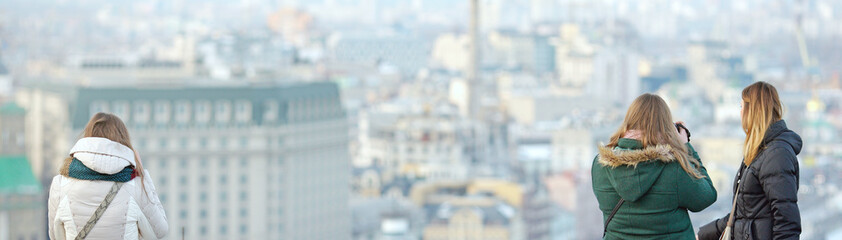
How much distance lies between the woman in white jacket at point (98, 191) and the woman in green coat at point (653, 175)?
108 centimetres

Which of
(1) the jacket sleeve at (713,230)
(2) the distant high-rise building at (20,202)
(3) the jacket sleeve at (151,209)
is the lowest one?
(2) the distant high-rise building at (20,202)

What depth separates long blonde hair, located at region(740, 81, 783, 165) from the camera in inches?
137

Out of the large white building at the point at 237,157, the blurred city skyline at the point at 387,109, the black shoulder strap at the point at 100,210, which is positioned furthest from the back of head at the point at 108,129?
the large white building at the point at 237,157

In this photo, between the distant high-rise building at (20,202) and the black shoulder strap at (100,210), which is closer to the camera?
the black shoulder strap at (100,210)

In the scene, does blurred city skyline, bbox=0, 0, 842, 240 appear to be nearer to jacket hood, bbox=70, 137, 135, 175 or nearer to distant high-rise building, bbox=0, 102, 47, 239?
distant high-rise building, bbox=0, 102, 47, 239

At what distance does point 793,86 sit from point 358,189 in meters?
38.0

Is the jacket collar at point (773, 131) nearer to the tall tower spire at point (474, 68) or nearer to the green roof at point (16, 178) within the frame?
the green roof at point (16, 178)

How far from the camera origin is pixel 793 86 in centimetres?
7331

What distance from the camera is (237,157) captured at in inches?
1359

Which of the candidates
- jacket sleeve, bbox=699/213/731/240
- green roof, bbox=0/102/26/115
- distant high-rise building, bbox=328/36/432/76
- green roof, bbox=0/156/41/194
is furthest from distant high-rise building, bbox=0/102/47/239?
distant high-rise building, bbox=328/36/432/76

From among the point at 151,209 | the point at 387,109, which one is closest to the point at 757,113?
the point at 151,209

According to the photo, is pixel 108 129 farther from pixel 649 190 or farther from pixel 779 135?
pixel 779 135

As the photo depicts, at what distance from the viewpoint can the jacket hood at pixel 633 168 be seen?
3.42m

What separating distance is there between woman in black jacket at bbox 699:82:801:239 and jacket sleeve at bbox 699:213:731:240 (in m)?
0.09
